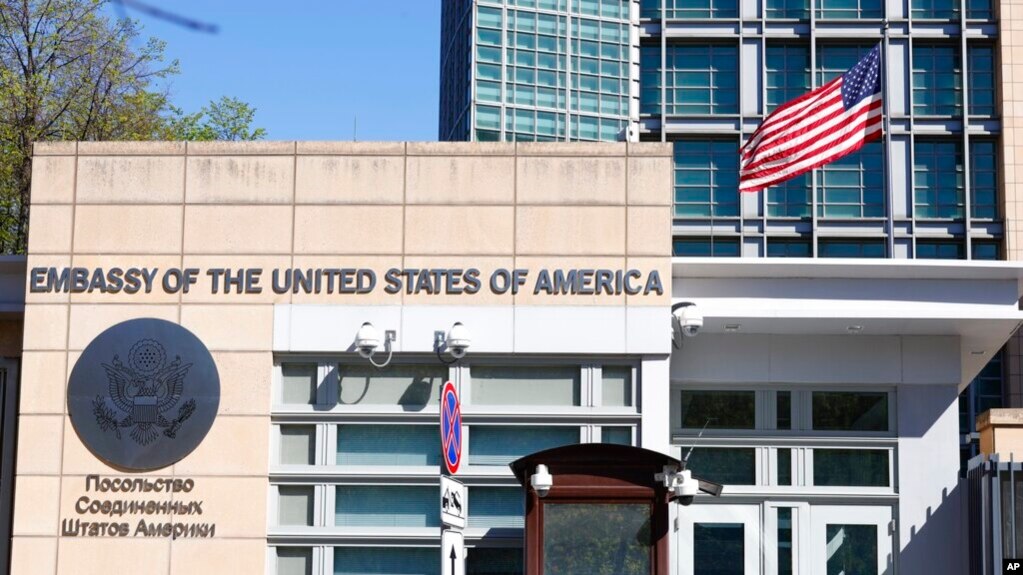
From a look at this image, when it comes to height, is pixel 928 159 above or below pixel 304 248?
above

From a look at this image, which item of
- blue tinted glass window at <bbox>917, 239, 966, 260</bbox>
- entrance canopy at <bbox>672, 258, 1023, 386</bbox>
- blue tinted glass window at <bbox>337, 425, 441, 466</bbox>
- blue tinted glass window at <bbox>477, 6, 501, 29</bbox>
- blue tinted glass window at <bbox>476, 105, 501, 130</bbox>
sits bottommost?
blue tinted glass window at <bbox>337, 425, 441, 466</bbox>

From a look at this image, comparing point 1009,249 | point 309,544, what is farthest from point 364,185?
point 1009,249

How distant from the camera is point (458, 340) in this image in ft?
63.7

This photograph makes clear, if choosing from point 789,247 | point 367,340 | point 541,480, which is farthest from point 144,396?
point 789,247

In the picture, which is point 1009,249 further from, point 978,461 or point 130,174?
point 130,174

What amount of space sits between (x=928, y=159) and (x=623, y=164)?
146 feet

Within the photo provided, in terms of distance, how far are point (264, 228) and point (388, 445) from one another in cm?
302

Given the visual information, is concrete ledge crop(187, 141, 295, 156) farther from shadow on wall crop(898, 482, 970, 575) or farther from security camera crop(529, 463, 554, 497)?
shadow on wall crop(898, 482, 970, 575)

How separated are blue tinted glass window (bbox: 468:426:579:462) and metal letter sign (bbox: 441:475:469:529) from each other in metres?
4.82

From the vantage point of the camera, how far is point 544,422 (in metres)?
20.0

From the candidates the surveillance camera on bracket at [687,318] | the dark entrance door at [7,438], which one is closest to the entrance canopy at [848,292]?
the surveillance camera on bracket at [687,318]

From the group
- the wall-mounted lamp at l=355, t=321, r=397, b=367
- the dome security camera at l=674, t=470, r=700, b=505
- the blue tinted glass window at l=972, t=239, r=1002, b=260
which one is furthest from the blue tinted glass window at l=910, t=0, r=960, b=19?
the dome security camera at l=674, t=470, r=700, b=505

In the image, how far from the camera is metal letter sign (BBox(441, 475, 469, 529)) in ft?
47.3

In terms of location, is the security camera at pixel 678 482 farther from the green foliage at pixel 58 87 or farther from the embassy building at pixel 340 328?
the green foliage at pixel 58 87
